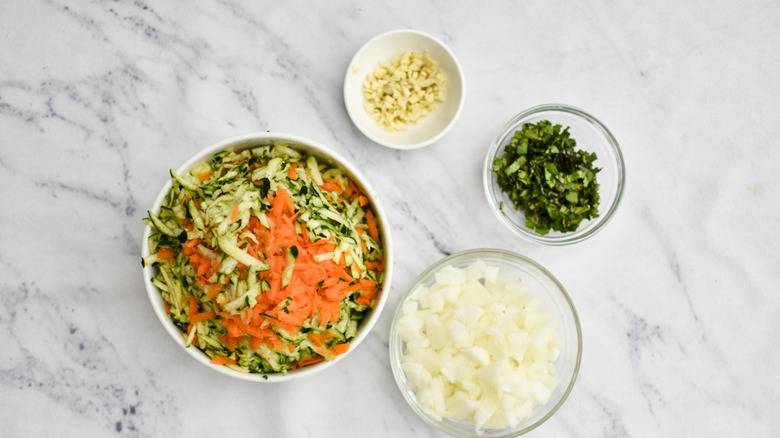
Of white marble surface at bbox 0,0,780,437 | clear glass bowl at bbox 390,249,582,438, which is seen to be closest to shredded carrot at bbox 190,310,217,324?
white marble surface at bbox 0,0,780,437

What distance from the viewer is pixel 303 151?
170 centimetres

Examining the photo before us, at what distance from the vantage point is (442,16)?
77.9 inches

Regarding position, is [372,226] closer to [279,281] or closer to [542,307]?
[279,281]

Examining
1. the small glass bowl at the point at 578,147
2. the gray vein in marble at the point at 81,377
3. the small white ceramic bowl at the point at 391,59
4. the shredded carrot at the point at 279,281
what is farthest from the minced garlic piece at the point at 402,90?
the gray vein in marble at the point at 81,377

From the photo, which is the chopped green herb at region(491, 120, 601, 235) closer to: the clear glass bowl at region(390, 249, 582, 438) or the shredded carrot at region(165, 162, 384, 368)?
the clear glass bowl at region(390, 249, 582, 438)

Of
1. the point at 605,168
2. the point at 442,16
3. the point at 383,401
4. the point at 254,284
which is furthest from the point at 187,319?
the point at 605,168

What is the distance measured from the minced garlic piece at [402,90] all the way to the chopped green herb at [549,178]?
316 millimetres

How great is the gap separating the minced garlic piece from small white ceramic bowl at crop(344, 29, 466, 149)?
22 mm

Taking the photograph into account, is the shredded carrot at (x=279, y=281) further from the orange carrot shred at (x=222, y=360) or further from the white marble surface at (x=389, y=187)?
the white marble surface at (x=389, y=187)

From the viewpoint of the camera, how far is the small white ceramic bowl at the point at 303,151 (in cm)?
156

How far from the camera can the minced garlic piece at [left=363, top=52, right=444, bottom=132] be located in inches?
75.7

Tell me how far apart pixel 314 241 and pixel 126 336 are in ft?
2.92

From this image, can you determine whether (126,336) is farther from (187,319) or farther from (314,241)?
(314,241)

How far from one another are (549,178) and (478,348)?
0.58m
